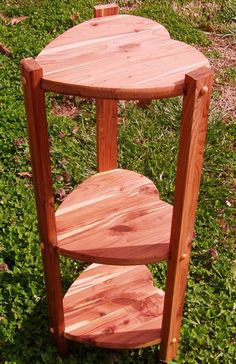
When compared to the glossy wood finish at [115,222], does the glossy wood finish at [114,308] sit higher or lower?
lower

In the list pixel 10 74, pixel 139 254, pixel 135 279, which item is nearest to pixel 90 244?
pixel 139 254

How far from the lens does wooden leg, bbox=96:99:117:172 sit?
8.91 feet

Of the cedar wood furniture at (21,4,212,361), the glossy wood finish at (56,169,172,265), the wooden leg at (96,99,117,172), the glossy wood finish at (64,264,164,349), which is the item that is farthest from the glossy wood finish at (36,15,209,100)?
the glossy wood finish at (64,264,164,349)

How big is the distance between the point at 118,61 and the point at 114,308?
4.39ft

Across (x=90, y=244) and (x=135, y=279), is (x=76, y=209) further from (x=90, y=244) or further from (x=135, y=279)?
(x=135, y=279)

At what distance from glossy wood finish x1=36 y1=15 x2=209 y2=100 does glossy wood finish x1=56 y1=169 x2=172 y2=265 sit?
0.70 m

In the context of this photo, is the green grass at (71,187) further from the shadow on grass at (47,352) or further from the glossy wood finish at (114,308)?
the glossy wood finish at (114,308)

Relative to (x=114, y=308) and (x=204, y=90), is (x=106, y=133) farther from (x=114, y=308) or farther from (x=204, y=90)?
(x=204, y=90)

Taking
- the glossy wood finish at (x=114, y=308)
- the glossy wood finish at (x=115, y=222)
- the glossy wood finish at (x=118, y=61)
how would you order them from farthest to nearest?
1. the glossy wood finish at (x=114, y=308)
2. the glossy wood finish at (x=115, y=222)
3. the glossy wood finish at (x=118, y=61)

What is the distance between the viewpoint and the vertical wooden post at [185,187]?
5.88 feet

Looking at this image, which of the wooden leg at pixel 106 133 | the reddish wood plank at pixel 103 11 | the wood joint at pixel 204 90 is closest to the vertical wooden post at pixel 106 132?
the wooden leg at pixel 106 133

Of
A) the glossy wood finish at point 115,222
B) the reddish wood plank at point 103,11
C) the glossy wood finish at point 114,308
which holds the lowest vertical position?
the glossy wood finish at point 114,308

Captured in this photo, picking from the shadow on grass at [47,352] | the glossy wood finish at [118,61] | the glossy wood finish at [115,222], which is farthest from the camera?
the shadow on grass at [47,352]

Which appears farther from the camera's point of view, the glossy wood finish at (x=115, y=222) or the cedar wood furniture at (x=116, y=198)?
the glossy wood finish at (x=115, y=222)
